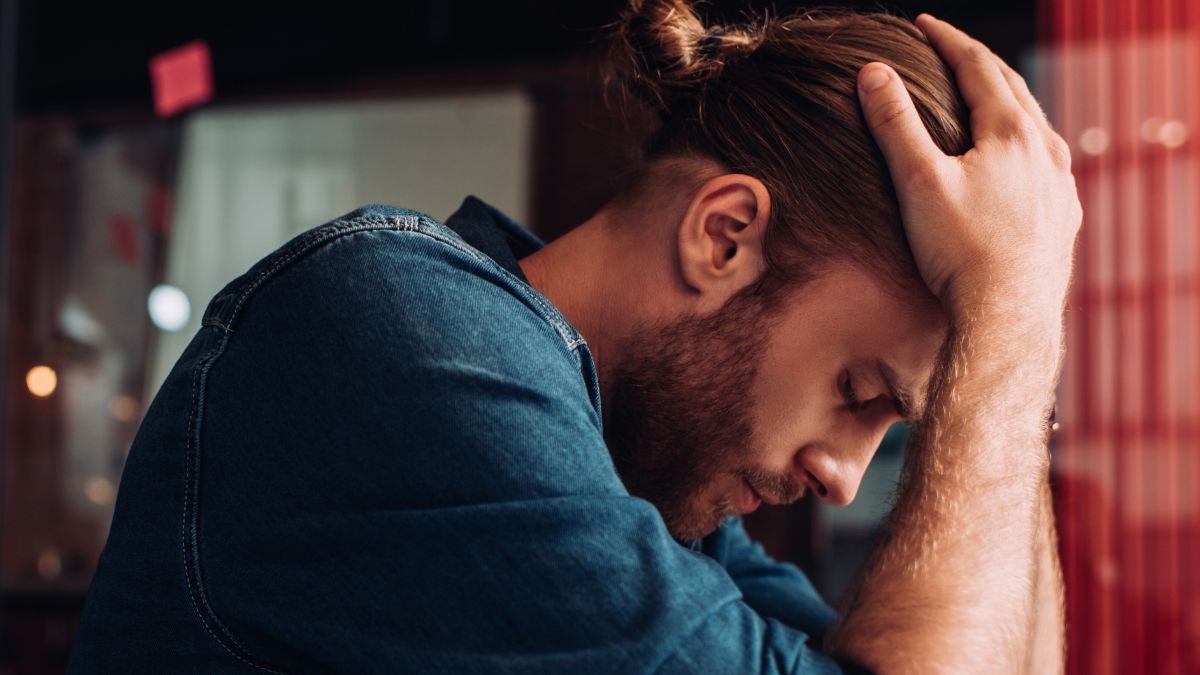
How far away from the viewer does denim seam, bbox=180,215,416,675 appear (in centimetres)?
77

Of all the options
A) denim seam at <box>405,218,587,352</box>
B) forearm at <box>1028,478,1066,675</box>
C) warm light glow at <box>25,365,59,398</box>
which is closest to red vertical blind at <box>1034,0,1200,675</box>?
forearm at <box>1028,478,1066,675</box>

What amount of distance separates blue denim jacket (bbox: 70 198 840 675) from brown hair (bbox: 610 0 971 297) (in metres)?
0.32

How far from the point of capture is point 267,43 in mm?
3398

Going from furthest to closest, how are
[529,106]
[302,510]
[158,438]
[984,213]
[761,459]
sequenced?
[529,106]
[761,459]
[984,213]
[158,438]
[302,510]

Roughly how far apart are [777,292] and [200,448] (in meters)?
0.53

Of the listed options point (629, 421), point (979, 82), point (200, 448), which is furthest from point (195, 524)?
point (979, 82)

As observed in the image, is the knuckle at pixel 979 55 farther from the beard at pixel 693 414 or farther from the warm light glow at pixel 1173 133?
the warm light glow at pixel 1173 133

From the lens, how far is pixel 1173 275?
235 cm

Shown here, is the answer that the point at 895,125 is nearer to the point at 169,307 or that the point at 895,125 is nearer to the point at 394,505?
the point at 394,505

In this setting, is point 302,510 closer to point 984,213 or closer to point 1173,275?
point 984,213

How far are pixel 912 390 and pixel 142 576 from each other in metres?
0.69

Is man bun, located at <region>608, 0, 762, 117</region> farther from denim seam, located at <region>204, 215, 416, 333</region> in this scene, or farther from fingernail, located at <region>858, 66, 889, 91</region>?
denim seam, located at <region>204, 215, 416, 333</region>

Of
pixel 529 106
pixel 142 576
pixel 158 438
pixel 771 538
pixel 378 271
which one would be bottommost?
pixel 771 538

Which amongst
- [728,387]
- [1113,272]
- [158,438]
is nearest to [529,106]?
[1113,272]
